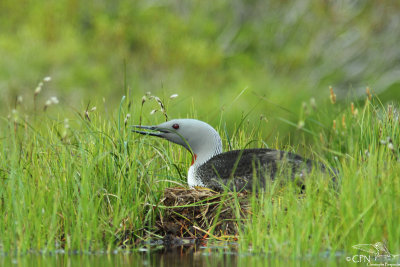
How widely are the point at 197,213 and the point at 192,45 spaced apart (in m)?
18.4

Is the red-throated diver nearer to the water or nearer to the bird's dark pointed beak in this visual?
the bird's dark pointed beak

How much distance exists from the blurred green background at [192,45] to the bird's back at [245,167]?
13.6m

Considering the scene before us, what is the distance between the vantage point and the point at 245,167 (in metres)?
5.44

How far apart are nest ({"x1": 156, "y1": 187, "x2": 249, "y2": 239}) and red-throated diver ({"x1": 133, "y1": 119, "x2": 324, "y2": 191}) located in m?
0.15

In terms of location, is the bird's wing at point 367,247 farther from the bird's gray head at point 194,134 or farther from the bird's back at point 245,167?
the bird's gray head at point 194,134

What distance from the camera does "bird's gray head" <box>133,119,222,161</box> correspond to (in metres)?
6.06

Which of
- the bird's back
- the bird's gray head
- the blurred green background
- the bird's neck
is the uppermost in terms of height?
the blurred green background

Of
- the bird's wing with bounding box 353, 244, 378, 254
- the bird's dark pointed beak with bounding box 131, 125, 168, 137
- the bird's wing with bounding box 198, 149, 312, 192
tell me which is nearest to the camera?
the bird's wing with bounding box 353, 244, 378, 254

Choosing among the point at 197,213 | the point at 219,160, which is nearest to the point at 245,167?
the point at 219,160

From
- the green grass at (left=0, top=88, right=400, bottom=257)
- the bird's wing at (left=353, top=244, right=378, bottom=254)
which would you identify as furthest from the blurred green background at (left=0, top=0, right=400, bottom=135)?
the bird's wing at (left=353, top=244, right=378, bottom=254)

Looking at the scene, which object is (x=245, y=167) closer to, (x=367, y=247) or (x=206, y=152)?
(x=206, y=152)

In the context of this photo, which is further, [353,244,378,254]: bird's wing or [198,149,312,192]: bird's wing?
[198,149,312,192]: bird's wing

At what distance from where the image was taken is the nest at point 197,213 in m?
5.14

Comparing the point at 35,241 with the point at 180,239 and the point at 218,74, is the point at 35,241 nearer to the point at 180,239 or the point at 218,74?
the point at 180,239
